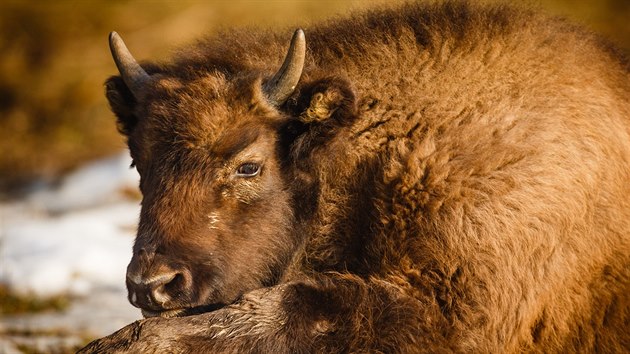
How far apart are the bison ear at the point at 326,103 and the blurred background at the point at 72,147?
1.28m

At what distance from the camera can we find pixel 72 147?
14641 mm

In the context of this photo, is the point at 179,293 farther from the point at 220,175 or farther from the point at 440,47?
the point at 440,47

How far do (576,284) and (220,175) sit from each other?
6.51 feet

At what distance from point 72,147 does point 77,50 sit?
4.36 m

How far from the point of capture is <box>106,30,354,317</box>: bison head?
5.25 m

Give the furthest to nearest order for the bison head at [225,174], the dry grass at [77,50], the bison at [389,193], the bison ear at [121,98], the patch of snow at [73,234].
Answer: the dry grass at [77,50]
the patch of snow at [73,234]
the bison ear at [121,98]
the bison head at [225,174]
the bison at [389,193]

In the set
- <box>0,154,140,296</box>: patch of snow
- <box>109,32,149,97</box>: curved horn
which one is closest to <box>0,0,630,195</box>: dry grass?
<box>0,154,140,296</box>: patch of snow

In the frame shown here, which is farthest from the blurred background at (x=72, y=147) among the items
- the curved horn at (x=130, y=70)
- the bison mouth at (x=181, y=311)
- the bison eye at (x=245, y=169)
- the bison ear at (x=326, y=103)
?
the bison mouth at (x=181, y=311)

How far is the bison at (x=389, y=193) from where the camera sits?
16.5ft

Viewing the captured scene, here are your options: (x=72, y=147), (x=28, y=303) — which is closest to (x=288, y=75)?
(x=28, y=303)

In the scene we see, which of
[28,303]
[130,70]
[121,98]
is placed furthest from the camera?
[28,303]

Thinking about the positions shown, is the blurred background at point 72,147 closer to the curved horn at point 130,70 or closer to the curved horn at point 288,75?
the curved horn at point 130,70

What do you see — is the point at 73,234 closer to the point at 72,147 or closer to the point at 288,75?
the point at 72,147

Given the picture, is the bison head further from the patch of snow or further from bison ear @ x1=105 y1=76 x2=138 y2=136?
the patch of snow
